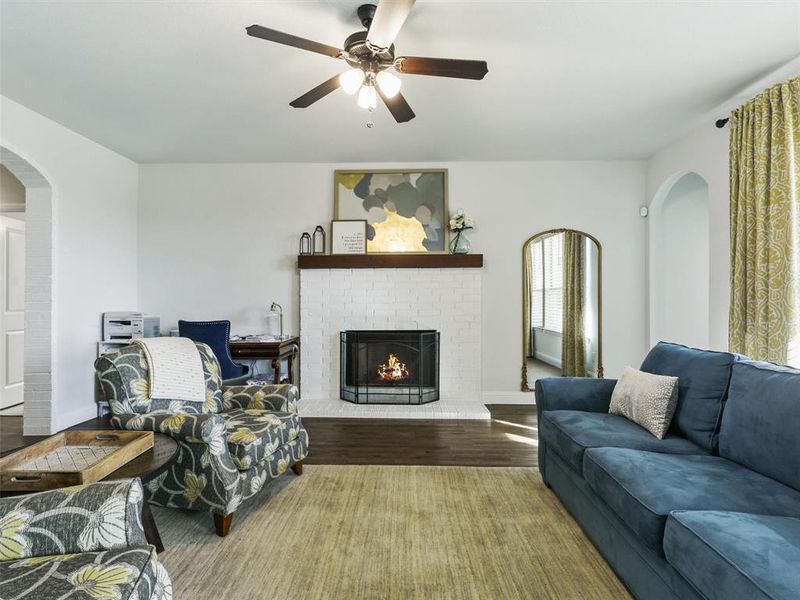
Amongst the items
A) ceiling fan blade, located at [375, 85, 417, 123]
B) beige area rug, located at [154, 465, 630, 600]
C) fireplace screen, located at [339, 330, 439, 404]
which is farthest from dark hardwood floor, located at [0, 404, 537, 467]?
ceiling fan blade, located at [375, 85, 417, 123]

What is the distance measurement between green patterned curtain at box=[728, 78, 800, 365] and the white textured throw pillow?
1.17m

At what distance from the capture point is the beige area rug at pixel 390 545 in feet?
5.51

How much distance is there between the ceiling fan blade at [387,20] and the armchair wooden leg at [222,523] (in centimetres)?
233

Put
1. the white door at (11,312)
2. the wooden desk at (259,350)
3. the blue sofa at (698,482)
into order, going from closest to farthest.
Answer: the blue sofa at (698,482) < the wooden desk at (259,350) < the white door at (11,312)

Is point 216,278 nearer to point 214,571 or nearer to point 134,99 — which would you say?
point 134,99

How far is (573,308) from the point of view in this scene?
4707 millimetres

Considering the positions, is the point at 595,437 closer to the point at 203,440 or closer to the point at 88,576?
the point at 203,440

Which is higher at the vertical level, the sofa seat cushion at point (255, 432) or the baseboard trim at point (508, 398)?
the sofa seat cushion at point (255, 432)

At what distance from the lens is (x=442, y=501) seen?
94.1 inches

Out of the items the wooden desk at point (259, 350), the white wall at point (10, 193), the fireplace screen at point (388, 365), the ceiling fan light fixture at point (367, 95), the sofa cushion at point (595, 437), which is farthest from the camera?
the fireplace screen at point (388, 365)

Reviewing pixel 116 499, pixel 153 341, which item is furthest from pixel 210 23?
pixel 116 499

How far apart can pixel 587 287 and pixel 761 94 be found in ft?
7.33

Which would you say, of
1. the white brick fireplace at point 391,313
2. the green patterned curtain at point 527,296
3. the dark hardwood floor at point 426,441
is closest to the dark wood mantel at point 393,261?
the white brick fireplace at point 391,313

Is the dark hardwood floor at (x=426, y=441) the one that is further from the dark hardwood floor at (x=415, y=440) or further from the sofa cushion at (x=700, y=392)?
the sofa cushion at (x=700, y=392)
